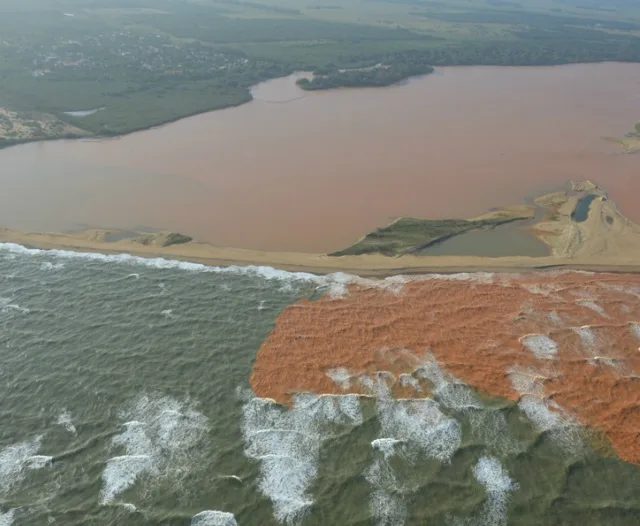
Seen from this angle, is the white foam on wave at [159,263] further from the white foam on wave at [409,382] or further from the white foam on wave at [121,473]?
the white foam on wave at [121,473]

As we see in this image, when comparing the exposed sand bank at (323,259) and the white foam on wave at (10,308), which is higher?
the exposed sand bank at (323,259)

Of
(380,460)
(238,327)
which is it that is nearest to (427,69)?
(238,327)

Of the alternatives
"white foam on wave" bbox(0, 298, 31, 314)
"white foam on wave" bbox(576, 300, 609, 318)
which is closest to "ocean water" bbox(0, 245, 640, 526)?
"white foam on wave" bbox(0, 298, 31, 314)

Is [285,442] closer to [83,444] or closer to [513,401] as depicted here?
[83,444]

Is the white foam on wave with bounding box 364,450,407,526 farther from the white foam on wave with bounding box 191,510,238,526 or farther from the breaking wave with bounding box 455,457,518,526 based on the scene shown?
the white foam on wave with bounding box 191,510,238,526

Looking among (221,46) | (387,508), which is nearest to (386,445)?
(387,508)

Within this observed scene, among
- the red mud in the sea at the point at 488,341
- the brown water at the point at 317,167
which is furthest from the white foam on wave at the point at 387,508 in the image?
the brown water at the point at 317,167
